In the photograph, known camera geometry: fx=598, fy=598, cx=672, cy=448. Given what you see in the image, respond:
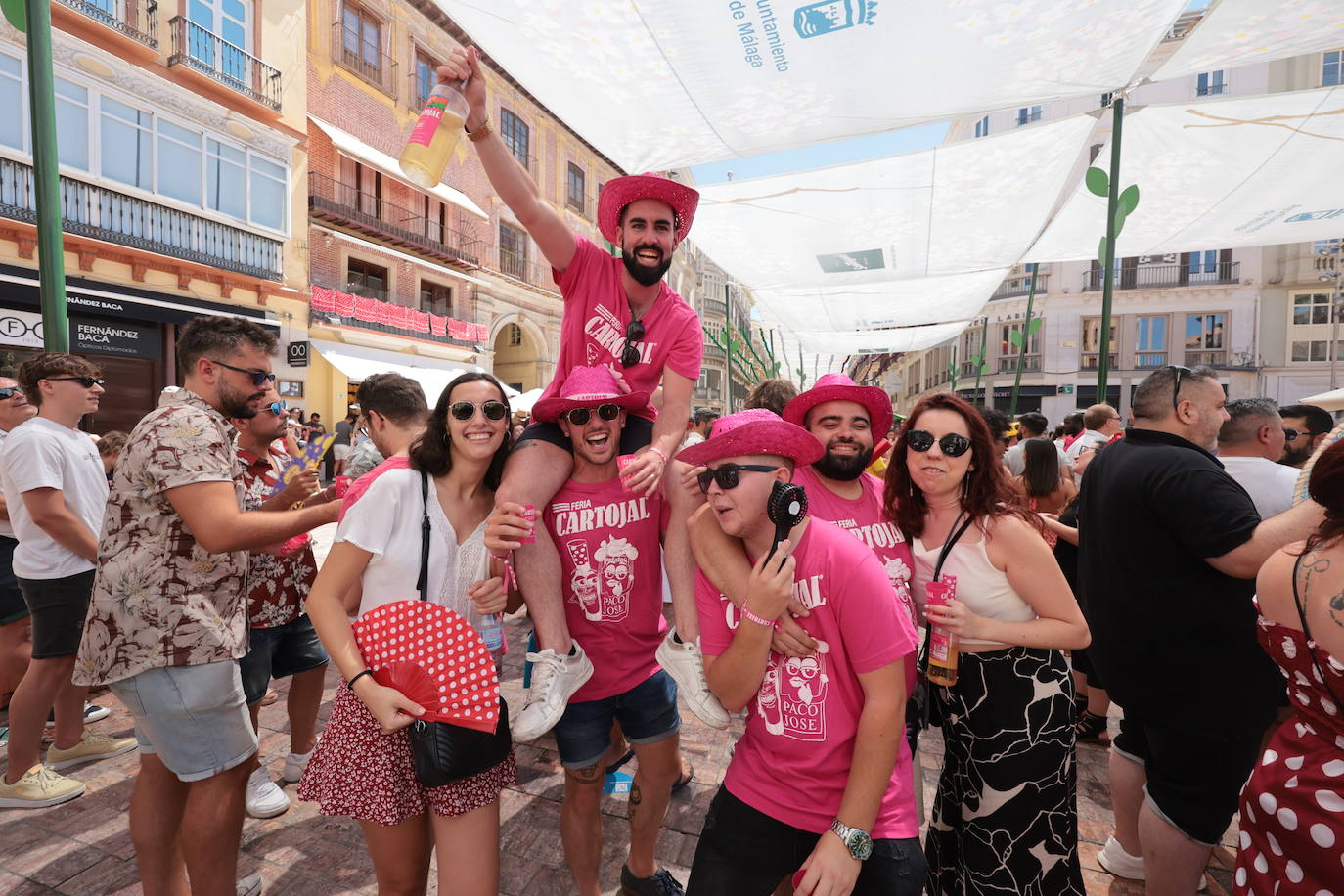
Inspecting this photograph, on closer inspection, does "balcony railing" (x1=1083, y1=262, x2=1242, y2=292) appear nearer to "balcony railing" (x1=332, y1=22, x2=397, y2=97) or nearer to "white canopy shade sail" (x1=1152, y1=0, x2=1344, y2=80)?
"white canopy shade sail" (x1=1152, y1=0, x2=1344, y2=80)

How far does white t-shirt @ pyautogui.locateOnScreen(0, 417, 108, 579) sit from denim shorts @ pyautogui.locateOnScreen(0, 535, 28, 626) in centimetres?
52

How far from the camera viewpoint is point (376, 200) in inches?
739

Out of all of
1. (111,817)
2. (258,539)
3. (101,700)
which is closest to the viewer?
(258,539)

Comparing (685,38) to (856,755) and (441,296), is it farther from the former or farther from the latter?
(441,296)

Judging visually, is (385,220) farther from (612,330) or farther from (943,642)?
(943,642)

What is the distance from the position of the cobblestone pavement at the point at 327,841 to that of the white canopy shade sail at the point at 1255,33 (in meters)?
5.36

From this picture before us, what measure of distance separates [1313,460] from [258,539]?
11.3 ft

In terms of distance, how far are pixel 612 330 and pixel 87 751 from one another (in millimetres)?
4220

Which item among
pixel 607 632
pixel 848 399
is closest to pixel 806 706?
pixel 607 632

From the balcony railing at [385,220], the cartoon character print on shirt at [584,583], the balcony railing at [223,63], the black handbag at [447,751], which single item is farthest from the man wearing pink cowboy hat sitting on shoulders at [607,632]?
the balcony railing at [385,220]

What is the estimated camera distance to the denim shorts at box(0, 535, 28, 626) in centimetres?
383

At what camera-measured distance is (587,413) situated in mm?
2453

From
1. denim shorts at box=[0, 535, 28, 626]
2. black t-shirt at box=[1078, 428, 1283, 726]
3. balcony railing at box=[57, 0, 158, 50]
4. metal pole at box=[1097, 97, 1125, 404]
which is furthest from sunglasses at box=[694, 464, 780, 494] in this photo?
balcony railing at box=[57, 0, 158, 50]

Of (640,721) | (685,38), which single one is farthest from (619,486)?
(685,38)
